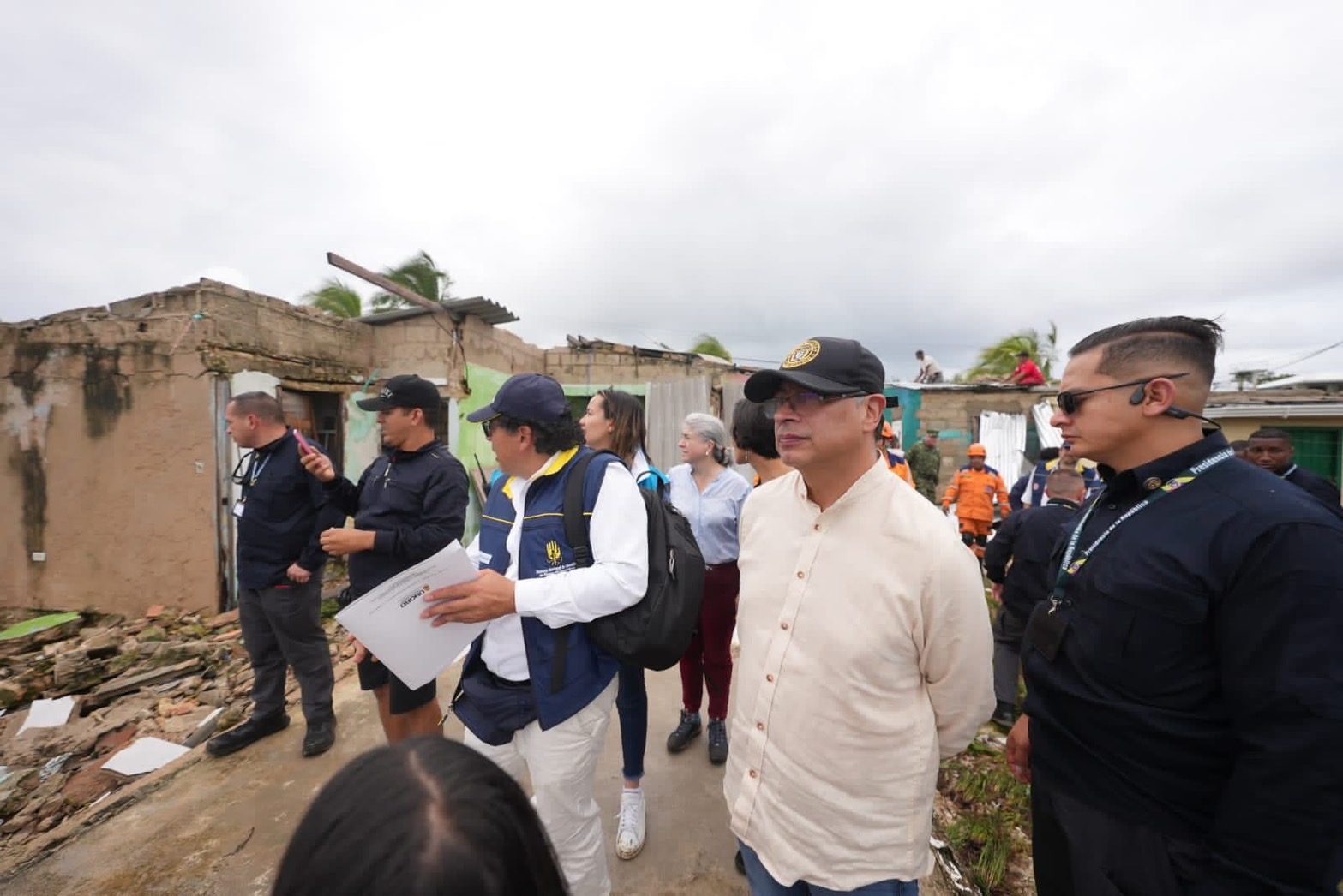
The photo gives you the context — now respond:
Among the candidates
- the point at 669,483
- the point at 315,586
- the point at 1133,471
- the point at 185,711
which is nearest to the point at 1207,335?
the point at 1133,471

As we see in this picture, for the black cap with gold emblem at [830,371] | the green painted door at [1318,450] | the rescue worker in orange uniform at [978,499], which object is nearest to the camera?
the black cap with gold emblem at [830,371]

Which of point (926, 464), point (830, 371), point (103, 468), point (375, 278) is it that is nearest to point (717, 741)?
point (830, 371)

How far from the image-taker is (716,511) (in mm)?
2994

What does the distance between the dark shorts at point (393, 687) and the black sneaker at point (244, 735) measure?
126cm

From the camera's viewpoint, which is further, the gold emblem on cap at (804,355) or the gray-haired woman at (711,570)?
the gray-haired woman at (711,570)

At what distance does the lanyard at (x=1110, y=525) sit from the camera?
1.26m

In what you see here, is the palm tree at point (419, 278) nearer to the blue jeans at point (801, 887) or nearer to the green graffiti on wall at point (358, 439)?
the green graffiti on wall at point (358, 439)

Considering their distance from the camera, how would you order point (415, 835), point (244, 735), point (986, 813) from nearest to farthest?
point (415, 835) < point (986, 813) < point (244, 735)

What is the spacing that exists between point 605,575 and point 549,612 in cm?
20

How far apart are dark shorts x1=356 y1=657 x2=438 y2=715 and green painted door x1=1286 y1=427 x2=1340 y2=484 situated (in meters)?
11.6

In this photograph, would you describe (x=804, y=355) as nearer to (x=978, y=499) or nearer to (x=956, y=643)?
(x=956, y=643)

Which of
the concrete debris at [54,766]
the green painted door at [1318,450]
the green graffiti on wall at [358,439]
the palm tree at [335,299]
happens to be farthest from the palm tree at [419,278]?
the green painted door at [1318,450]

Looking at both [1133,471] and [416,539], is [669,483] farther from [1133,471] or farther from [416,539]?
[1133,471]

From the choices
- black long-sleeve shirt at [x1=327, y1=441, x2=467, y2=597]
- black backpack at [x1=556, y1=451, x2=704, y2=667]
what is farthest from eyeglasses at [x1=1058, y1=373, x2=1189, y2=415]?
black long-sleeve shirt at [x1=327, y1=441, x2=467, y2=597]
